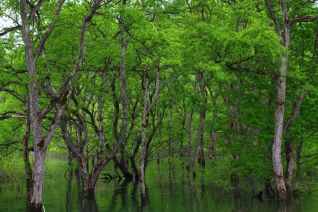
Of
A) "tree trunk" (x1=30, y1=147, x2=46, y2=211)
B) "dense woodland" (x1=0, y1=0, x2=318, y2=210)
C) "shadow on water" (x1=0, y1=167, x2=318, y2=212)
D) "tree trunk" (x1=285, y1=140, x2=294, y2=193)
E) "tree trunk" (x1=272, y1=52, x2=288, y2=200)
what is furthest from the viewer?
"tree trunk" (x1=285, y1=140, x2=294, y2=193)

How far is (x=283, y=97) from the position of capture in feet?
68.1

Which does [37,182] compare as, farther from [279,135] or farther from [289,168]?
[289,168]

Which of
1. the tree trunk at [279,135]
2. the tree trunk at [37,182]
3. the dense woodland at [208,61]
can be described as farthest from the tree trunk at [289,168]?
the tree trunk at [37,182]

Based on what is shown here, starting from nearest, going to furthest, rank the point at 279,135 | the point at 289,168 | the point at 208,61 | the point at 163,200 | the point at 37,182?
1. the point at 37,182
2. the point at 279,135
3. the point at 289,168
4. the point at 208,61
5. the point at 163,200

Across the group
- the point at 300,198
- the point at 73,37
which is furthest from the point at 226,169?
the point at 73,37

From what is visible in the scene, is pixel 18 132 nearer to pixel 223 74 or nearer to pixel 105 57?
pixel 105 57

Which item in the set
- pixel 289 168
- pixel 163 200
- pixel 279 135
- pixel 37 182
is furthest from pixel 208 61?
pixel 37 182

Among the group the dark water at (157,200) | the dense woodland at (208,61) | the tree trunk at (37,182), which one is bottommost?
the dark water at (157,200)

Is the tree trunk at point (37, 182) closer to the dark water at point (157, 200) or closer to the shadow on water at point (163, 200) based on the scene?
the shadow on water at point (163, 200)

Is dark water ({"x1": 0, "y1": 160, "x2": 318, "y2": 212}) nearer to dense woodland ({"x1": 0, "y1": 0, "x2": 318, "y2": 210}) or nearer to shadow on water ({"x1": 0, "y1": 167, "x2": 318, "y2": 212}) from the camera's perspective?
shadow on water ({"x1": 0, "y1": 167, "x2": 318, "y2": 212})

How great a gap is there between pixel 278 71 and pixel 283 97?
1.43m

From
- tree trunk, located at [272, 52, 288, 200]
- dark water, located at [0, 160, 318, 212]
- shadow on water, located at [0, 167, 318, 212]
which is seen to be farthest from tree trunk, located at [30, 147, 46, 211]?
tree trunk, located at [272, 52, 288, 200]

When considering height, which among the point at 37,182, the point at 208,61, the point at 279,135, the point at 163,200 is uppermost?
the point at 208,61

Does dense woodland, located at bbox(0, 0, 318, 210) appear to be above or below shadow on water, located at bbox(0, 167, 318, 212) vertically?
above
